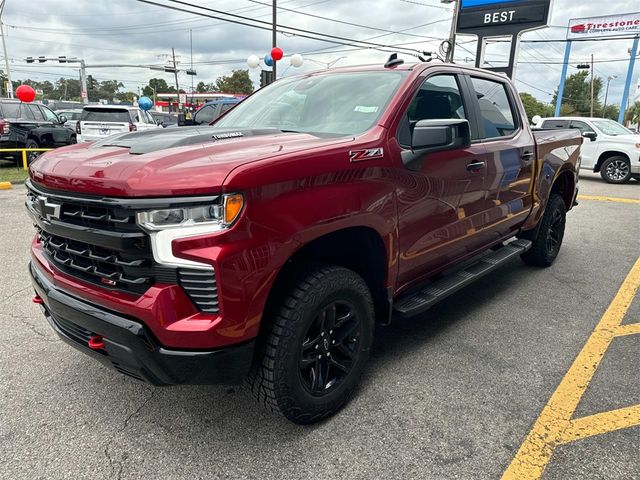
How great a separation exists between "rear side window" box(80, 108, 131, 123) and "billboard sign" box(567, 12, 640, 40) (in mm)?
34083

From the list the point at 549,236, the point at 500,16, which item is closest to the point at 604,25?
the point at 500,16

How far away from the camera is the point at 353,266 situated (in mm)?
2715

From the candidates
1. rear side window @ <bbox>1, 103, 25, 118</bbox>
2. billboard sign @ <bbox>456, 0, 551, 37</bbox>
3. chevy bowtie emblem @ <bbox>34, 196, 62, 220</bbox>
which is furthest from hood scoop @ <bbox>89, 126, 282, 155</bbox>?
billboard sign @ <bbox>456, 0, 551, 37</bbox>

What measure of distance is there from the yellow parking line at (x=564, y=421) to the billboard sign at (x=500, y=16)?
51.7 ft

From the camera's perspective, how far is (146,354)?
6.25 feet

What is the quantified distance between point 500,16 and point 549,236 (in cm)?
1449

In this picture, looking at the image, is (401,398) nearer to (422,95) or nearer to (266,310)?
(266,310)

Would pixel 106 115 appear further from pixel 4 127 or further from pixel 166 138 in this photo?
pixel 166 138

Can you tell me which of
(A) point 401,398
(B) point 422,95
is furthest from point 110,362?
(B) point 422,95

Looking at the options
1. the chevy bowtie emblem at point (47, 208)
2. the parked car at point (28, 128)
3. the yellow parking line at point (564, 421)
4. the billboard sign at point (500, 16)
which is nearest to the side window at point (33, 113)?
the parked car at point (28, 128)

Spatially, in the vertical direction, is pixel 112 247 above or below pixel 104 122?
below

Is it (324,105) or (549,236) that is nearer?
(324,105)

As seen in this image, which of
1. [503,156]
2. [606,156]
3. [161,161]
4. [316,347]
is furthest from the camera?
[606,156]

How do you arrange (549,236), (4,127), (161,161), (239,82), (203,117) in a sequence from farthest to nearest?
1. (239,82)
2. (4,127)
3. (203,117)
4. (549,236)
5. (161,161)
